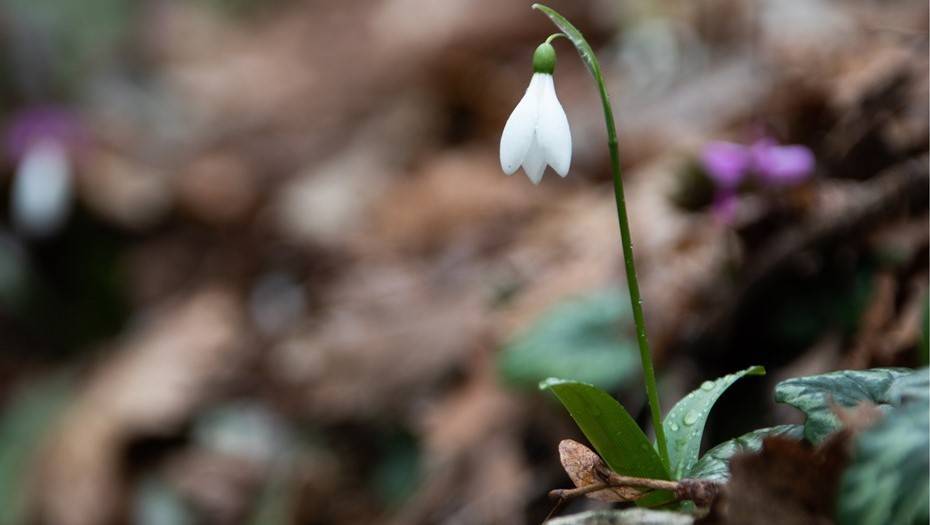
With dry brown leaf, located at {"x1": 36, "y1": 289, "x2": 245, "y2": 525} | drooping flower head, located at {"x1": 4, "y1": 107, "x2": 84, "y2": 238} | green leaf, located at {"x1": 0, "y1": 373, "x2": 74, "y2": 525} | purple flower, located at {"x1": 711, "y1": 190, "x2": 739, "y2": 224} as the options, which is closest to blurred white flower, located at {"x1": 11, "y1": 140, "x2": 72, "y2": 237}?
drooping flower head, located at {"x1": 4, "y1": 107, "x2": 84, "y2": 238}

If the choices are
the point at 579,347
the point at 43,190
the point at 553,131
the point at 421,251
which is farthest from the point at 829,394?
the point at 43,190

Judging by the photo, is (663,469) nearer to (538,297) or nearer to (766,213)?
(766,213)

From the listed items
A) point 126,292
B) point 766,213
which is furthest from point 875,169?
point 126,292

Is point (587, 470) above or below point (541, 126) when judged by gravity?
below

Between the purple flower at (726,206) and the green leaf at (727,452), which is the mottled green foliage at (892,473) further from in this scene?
the purple flower at (726,206)

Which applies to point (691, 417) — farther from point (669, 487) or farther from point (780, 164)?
point (780, 164)

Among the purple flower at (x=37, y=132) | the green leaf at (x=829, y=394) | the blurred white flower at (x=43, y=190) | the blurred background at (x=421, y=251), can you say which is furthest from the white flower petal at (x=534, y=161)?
the purple flower at (x=37, y=132)

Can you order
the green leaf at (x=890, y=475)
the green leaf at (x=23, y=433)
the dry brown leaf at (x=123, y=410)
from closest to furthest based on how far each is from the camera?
the green leaf at (x=890, y=475), the dry brown leaf at (x=123, y=410), the green leaf at (x=23, y=433)

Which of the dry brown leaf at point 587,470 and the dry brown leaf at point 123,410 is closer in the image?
the dry brown leaf at point 587,470
